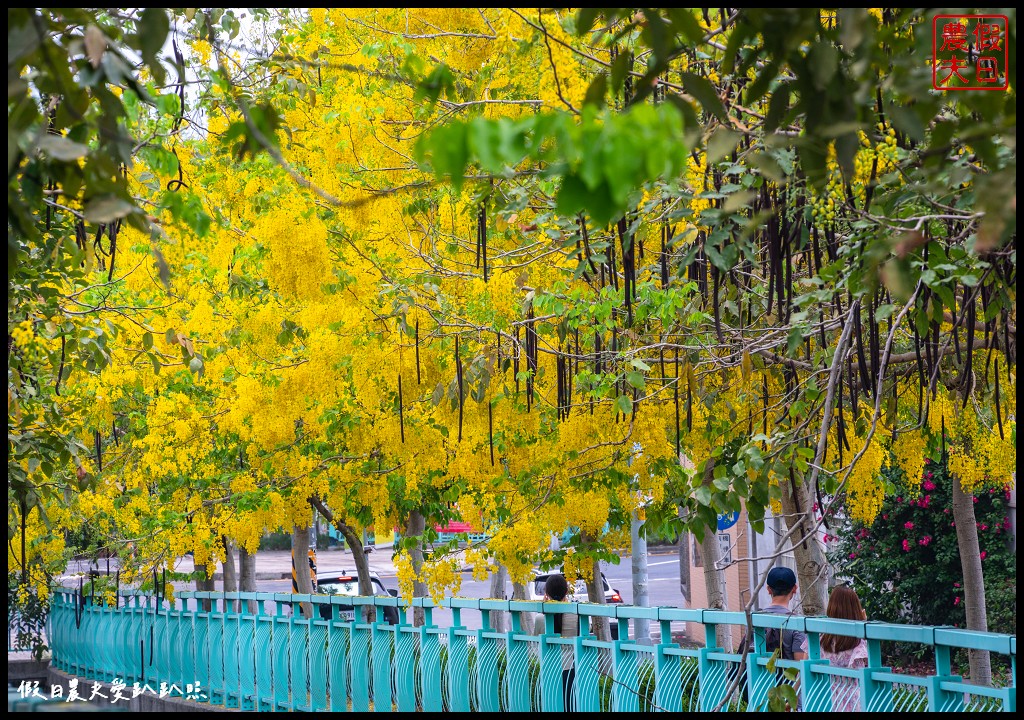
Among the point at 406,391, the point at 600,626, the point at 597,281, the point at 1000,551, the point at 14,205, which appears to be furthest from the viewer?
the point at 1000,551

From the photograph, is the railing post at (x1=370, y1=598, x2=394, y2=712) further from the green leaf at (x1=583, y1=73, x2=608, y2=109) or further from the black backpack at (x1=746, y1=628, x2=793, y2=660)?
the green leaf at (x1=583, y1=73, x2=608, y2=109)

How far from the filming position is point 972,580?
905cm

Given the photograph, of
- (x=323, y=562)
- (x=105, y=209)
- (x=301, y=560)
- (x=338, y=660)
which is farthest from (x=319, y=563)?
(x=105, y=209)

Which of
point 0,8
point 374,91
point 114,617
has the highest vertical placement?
point 374,91

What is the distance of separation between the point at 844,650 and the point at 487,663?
106 inches

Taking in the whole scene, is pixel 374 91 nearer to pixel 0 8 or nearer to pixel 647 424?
pixel 647 424

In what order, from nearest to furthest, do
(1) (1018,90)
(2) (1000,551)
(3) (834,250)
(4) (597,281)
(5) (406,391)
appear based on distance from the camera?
(1) (1018,90)
(3) (834,250)
(4) (597,281)
(5) (406,391)
(2) (1000,551)

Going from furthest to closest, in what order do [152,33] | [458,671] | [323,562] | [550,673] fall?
[323,562] < [458,671] < [550,673] < [152,33]

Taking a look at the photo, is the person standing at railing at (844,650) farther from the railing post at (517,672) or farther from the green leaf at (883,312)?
the railing post at (517,672)

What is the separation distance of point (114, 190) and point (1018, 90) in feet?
6.59

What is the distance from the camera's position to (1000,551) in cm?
1273

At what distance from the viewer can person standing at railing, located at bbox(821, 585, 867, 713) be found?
16.0 ft

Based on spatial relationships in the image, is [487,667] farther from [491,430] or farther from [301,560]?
[301,560]

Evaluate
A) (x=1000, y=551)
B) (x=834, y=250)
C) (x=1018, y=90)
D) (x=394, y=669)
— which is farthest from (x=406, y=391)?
(x=1000, y=551)
